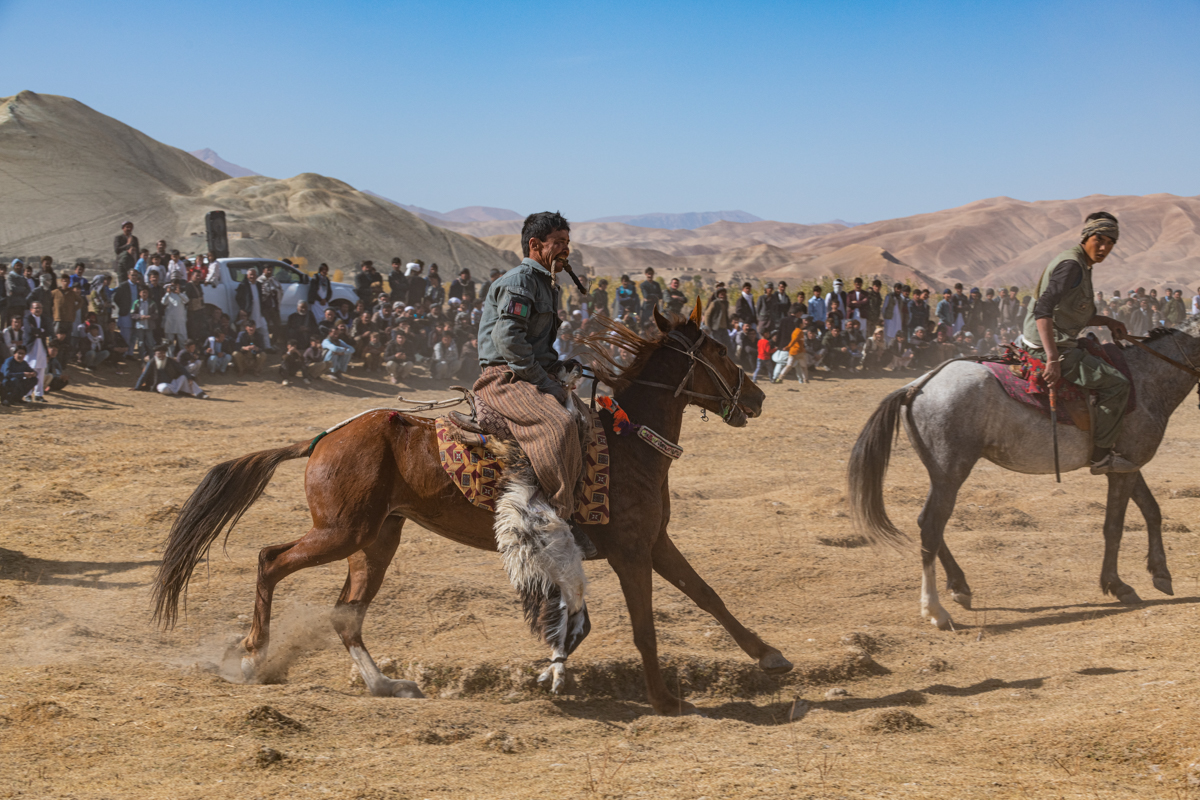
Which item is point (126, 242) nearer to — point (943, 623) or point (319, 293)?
point (319, 293)

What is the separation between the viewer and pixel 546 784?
370 centimetres

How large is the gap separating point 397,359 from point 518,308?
14.7m

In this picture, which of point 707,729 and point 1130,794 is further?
point 707,729

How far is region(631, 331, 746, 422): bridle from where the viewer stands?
18.0 feet

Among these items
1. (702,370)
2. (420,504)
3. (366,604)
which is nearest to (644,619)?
(420,504)

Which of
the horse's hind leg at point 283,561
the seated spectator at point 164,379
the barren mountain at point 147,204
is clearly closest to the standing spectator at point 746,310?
the seated spectator at point 164,379

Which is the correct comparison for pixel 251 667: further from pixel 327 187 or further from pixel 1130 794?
pixel 327 187

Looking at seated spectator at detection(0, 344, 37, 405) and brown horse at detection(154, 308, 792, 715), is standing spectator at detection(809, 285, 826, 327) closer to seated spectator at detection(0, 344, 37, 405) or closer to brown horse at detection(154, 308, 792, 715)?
seated spectator at detection(0, 344, 37, 405)

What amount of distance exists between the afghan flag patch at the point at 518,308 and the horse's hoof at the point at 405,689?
2.17 meters

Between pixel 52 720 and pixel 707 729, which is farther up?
pixel 52 720

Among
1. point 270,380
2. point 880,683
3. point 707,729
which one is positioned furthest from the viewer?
point 270,380

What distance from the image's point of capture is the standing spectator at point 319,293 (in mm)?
19391

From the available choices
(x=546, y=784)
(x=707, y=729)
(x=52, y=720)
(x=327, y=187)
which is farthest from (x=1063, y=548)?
(x=327, y=187)

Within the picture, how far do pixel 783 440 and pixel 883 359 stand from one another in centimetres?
961
